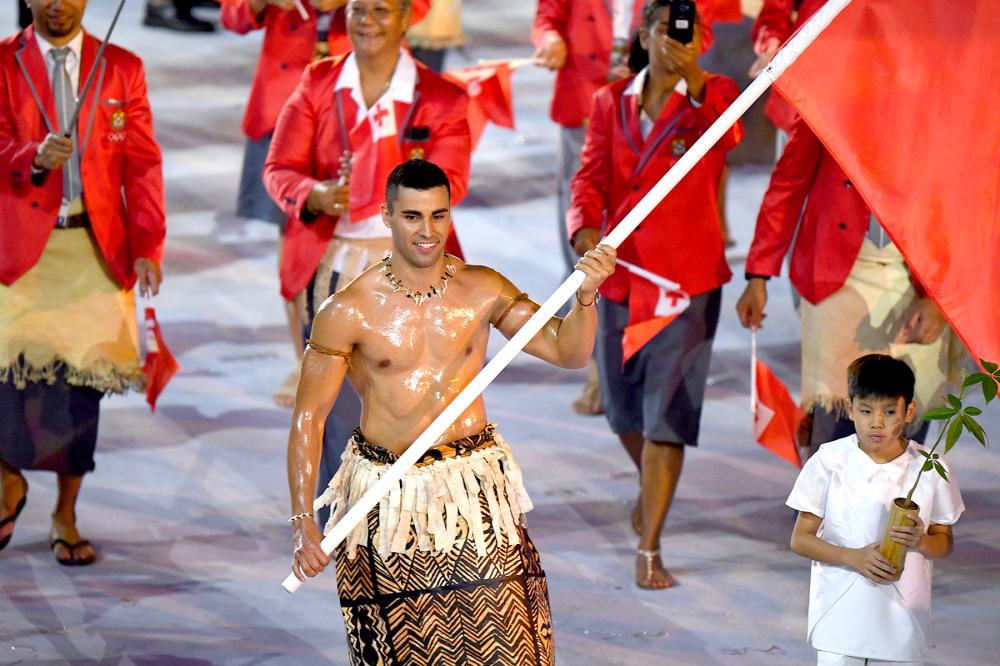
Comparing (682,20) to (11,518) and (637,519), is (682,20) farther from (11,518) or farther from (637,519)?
(11,518)

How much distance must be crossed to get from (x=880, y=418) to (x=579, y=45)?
11.8 ft

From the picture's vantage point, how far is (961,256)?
4.65 metres

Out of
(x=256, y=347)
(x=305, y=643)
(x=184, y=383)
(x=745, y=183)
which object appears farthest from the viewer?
(x=745, y=183)

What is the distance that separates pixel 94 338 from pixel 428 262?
2304 mm

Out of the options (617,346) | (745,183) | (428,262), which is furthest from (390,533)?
(745,183)

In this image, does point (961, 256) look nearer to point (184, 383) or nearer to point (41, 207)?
point (41, 207)

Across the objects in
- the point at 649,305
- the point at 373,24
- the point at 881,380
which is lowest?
the point at 649,305

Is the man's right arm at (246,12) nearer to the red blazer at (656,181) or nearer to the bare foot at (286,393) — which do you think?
the bare foot at (286,393)

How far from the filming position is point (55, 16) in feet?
19.8

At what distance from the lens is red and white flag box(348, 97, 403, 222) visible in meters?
6.05

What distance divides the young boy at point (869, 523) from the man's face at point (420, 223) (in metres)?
1.15

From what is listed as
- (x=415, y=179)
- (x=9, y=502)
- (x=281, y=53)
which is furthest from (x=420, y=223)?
(x=281, y=53)

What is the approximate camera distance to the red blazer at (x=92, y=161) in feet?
20.0

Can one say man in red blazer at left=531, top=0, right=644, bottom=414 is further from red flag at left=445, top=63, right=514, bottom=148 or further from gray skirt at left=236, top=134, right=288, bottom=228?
gray skirt at left=236, top=134, right=288, bottom=228
